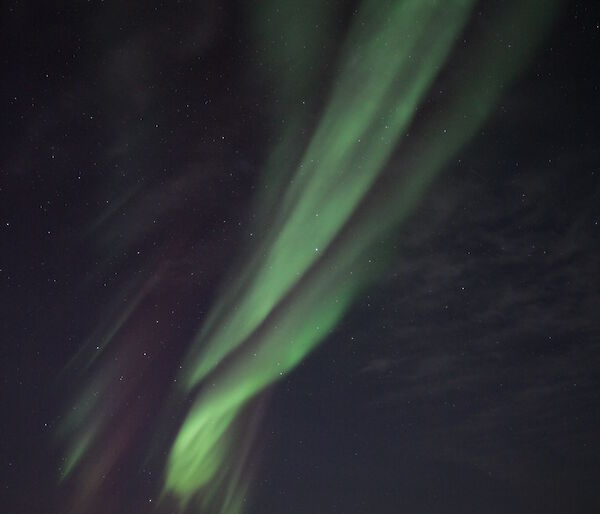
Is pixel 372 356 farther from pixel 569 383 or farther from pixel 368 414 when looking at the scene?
pixel 569 383

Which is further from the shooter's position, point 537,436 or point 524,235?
point 537,436

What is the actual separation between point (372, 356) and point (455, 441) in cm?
1550

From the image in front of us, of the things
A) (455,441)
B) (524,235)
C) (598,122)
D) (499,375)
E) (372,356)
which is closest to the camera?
(598,122)

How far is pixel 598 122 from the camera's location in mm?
12297

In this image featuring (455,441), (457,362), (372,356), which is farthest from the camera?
(455,441)

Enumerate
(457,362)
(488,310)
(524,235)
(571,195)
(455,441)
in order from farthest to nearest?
(455,441) → (457,362) → (488,310) → (524,235) → (571,195)

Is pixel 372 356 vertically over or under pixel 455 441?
under

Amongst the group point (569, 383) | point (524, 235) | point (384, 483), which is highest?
point (569, 383)

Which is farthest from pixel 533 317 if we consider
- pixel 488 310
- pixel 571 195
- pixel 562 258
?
pixel 571 195

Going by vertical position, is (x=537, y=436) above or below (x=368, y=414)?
above

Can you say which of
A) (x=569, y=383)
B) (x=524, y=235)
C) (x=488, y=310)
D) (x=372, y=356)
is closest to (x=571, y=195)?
(x=524, y=235)

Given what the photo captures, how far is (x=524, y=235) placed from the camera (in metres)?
16.0

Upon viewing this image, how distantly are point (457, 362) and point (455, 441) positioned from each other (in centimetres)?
1266

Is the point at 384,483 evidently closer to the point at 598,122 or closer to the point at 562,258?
the point at 562,258
